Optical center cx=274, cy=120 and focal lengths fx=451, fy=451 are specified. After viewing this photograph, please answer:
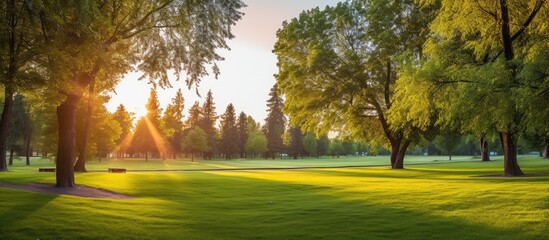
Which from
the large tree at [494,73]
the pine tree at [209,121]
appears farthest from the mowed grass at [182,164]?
the large tree at [494,73]

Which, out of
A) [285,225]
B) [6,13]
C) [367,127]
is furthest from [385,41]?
[6,13]

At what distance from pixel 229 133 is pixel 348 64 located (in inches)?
3298

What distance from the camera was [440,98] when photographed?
2023cm

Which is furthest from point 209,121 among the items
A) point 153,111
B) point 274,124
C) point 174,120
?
point 153,111

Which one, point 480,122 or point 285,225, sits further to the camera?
point 480,122

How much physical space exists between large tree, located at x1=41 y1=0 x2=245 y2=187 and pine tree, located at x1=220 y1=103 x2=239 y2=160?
3899 inches

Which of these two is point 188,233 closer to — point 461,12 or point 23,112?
point 461,12

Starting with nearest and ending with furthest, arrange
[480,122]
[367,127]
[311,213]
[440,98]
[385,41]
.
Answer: [311,213], [480,122], [440,98], [385,41], [367,127]

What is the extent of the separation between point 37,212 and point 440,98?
16.7 metres

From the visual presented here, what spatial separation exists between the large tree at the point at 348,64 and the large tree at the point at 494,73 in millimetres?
23179

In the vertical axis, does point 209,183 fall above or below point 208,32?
below

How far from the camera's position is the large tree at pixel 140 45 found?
58.3 ft

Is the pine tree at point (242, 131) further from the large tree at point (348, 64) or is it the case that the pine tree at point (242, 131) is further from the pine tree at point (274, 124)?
the large tree at point (348, 64)

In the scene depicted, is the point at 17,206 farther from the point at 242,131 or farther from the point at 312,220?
the point at 242,131
